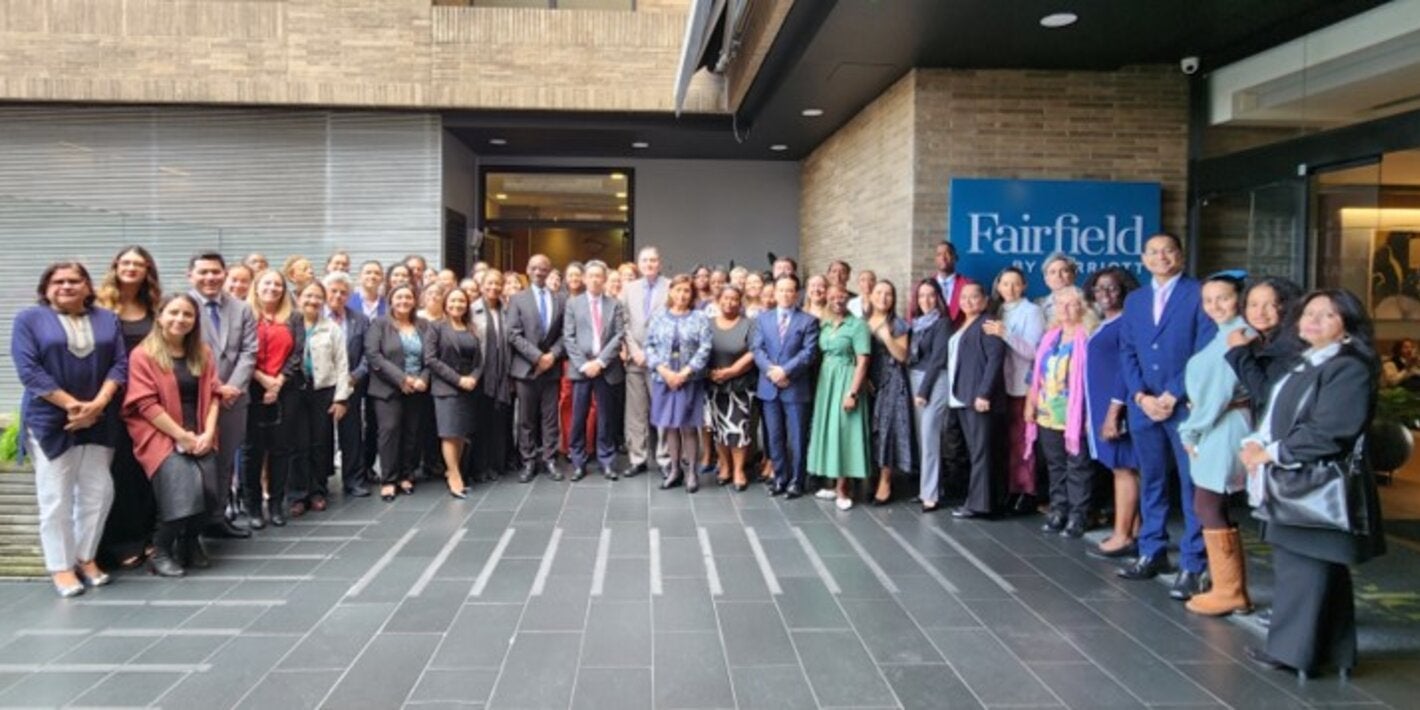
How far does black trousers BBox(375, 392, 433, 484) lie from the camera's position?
6.98 m

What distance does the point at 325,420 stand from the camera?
6.76 metres

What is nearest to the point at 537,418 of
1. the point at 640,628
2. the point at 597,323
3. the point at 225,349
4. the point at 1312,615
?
the point at 597,323

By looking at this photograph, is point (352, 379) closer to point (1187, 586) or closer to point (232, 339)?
point (232, 339)

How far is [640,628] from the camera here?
170 inches

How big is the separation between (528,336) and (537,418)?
2.44ft

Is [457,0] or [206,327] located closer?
[206,327]

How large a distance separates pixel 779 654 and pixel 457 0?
9817mm

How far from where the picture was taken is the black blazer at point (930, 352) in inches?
262

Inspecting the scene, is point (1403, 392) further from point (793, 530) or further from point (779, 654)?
point (779, 654)

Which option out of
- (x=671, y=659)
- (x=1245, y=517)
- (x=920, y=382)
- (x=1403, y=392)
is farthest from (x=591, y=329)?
(x=1403, y=392)

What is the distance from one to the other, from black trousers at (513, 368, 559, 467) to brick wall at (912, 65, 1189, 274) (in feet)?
11.6

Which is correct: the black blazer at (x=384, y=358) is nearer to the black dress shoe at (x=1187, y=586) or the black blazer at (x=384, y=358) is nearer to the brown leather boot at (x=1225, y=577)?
the black dress shoe at (x=1187, y=586)

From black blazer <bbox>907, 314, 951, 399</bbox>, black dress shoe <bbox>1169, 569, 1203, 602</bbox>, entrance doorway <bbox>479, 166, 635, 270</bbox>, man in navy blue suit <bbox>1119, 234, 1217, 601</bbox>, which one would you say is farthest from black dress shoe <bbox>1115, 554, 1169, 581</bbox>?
entrance doorway <bbox>479, 166, 635, 270</bbox>

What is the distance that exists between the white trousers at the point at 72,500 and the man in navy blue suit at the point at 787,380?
434 centimetres
